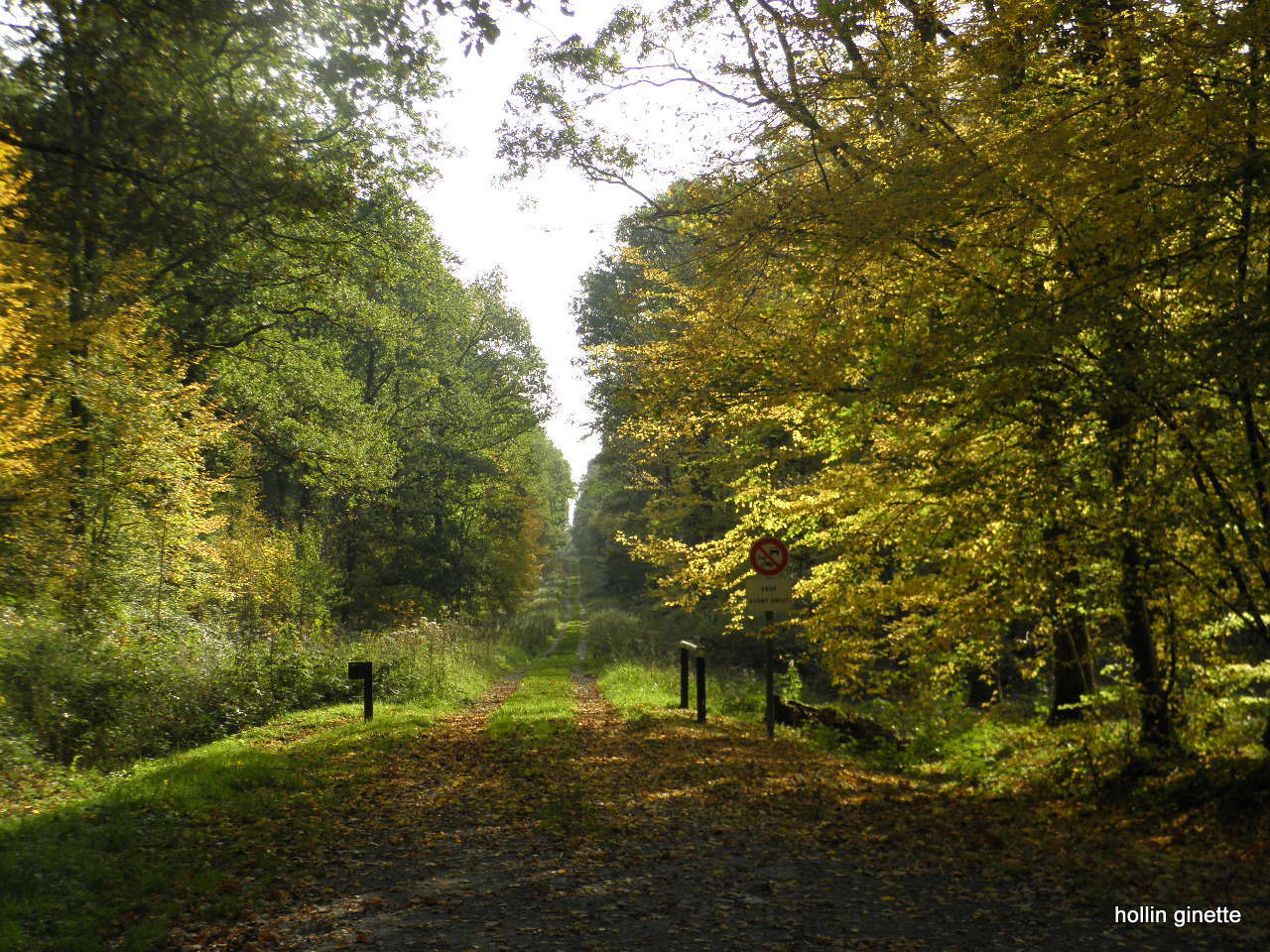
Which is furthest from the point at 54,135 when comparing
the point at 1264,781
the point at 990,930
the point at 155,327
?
the point at 1264,781

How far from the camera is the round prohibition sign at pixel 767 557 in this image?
A: 10891 mm

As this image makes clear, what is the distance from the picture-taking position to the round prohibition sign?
10.9 meters

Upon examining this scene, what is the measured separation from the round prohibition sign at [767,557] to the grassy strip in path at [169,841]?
5.04 m

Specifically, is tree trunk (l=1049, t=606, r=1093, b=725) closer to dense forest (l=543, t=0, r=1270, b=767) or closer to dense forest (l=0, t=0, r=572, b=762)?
dense forest (l=543, t=0, r=1270, b=767)

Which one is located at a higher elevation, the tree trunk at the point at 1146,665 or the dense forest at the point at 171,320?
the dense forest at the point at 171,320

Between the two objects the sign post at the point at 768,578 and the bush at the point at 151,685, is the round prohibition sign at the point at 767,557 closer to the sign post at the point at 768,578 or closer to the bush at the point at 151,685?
the sign post at the point at 768,578

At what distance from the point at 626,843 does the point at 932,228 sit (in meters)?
6.22

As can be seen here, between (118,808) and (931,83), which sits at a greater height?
(931,83)

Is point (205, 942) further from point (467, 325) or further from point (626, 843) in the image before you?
point (467, 325)

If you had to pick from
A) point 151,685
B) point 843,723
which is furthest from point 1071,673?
point 151,685

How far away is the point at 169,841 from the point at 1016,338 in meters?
7.39

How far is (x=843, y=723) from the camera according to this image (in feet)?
41.1

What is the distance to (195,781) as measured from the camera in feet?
25.5

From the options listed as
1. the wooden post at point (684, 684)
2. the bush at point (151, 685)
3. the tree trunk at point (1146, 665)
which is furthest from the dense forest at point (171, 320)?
the tree trunk at point (1146, 665)
